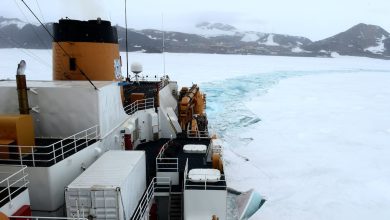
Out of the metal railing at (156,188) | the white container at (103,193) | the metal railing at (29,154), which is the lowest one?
the metal railing at (156,188)

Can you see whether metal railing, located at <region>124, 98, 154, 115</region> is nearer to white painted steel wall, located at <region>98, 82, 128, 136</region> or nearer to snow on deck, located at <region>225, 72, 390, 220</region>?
white painted steel wall, located at <region>98, 82, 128, 136</region>

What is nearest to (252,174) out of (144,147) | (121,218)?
(144,147)

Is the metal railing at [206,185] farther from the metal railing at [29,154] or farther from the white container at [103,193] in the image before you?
the metal railing at [29,154]

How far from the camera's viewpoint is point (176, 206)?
10188mm

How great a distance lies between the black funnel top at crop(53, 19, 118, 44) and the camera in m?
12.7

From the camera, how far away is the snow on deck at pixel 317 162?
13164 millimetres

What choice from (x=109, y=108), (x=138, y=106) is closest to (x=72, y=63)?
(x=109, y=108)

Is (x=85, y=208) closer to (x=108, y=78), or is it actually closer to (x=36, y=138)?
(x=36, y=138)

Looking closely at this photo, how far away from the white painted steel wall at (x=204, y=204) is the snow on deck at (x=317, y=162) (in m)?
4.24

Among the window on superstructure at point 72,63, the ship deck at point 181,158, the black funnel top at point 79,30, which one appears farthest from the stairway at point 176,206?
the black funnel top at point 79,30

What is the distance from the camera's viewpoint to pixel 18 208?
690cm

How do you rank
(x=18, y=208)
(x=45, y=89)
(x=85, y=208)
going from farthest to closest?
(x=45, y=89) < (x=85, y=208) < (x=18, y=208)

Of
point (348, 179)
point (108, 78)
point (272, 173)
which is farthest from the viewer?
point (272, 173)

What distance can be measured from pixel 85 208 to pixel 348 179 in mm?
13377
